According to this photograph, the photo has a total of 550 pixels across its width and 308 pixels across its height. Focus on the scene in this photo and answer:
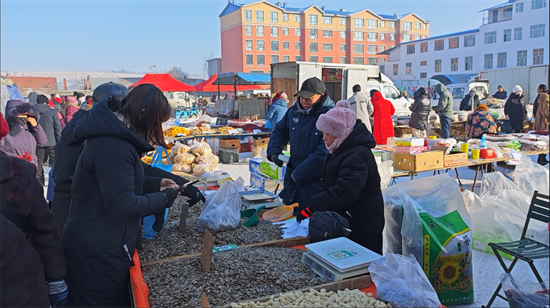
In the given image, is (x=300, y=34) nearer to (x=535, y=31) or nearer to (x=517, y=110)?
(x=535, y=31)

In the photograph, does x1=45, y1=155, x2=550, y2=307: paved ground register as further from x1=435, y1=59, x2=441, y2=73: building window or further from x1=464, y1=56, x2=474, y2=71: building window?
x1=435, y1=59, x2=441, y2=73: building window

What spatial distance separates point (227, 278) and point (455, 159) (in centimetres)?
463

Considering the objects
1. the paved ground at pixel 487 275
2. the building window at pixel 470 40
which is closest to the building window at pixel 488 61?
the building window at pixel 470 40

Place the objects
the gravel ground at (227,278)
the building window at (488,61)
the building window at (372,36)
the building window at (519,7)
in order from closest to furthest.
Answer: the gravel ground at (227,278) → the building window at (519,7) → the building window at (488,61) → the building window at (372,36)

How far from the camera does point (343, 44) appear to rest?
61156 mm

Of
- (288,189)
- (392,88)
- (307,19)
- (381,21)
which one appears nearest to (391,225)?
(288,189)

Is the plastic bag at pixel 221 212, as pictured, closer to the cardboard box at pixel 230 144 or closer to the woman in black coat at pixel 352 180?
the woman in black coat at pixel 352 180

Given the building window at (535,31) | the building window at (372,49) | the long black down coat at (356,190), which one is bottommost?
the long black down coat at (356,190)

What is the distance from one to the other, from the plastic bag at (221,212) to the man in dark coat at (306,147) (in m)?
0.59

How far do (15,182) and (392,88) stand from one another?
577 inches

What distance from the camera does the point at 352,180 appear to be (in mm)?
2562

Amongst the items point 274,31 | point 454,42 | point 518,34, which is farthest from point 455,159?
point 274,31

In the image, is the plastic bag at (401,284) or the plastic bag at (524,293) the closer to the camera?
the plastic bag at (401,284)

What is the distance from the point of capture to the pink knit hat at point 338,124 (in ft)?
8.81
